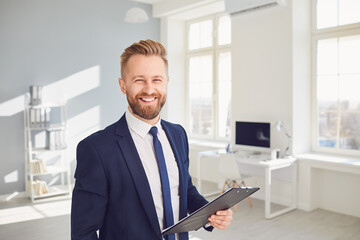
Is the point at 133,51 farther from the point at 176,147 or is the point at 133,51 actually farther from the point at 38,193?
the point at 38,193

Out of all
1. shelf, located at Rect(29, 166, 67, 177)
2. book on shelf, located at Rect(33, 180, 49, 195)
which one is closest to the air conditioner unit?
shelf, located at Rect(29, 166, 67, 177)

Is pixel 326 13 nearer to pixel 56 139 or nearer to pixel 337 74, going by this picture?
pixel 337 74

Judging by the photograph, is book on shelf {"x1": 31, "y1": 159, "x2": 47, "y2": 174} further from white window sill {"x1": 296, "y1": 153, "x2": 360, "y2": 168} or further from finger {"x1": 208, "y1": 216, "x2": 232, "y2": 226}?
finger {"x1": 208, "y1": 216, "x2": 232, "y2": 226}

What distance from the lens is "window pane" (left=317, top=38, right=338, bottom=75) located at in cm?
475

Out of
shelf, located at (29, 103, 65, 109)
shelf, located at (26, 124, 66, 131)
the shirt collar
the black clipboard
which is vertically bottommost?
the black clipboard

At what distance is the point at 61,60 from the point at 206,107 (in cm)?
280

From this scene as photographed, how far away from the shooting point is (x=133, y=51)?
1163 millimetres

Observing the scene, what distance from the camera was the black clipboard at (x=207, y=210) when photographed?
3.68 ft

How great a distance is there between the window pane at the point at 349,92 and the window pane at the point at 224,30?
2.33 meters

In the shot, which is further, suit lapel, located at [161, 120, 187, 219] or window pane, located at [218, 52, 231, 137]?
window pane, located at [218, 52, 231, 137]

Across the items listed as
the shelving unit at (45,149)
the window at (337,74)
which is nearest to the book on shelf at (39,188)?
the shelving unit at (45,149)

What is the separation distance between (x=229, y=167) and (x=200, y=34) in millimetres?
3242

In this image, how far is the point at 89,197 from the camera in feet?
3.62

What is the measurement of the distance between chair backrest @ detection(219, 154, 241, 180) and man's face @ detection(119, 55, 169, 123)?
Answer: 3.60 metres
